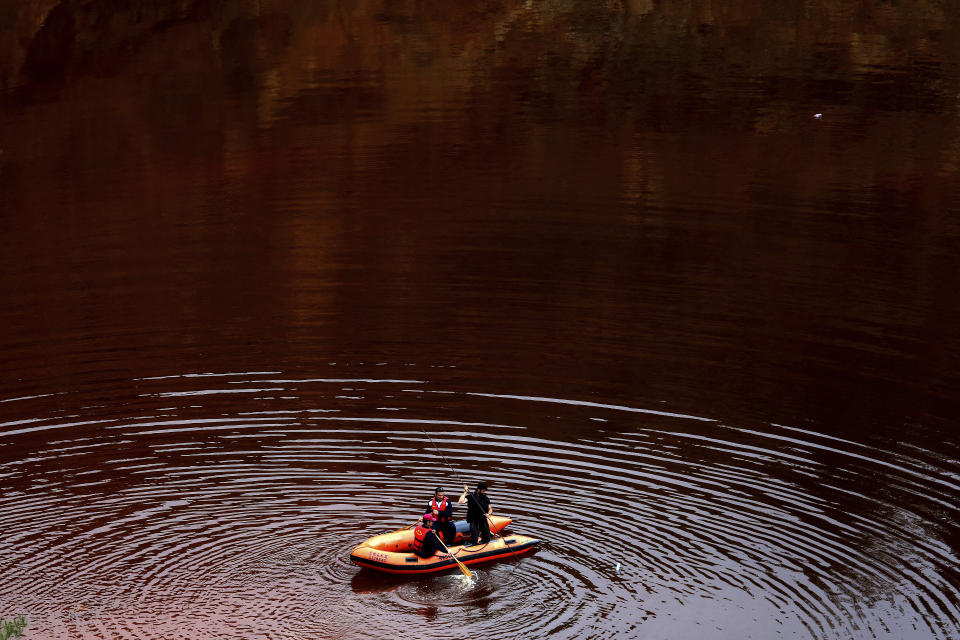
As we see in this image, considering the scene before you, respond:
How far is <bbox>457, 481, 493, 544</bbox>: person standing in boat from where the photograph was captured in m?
20.4

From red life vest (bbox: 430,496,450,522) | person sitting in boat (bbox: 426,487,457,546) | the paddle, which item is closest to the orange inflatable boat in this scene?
the paddle

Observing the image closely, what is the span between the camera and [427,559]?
19.8 meters

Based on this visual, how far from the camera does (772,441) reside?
2403 centimetres

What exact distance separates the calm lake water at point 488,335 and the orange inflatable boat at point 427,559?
0.22m

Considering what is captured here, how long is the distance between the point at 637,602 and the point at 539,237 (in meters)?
19.2

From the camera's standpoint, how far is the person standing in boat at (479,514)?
804 inches

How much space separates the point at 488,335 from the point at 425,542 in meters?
10.3

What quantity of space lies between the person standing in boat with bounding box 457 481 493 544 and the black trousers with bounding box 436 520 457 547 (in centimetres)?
36

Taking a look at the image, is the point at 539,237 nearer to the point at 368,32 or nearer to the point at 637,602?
the point at 637,602

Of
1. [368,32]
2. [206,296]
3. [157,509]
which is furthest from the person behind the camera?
[368,32]

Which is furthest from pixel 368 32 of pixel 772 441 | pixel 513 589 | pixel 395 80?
pixel 513 589

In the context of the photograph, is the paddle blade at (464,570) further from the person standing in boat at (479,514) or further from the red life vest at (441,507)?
the red life vest at (441,507)

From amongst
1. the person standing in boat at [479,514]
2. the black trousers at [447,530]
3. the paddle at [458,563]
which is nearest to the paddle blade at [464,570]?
the paddle at [458,563]

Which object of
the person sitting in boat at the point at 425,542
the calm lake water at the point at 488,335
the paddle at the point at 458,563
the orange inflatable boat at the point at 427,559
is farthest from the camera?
the paddle at the point at 458,563
